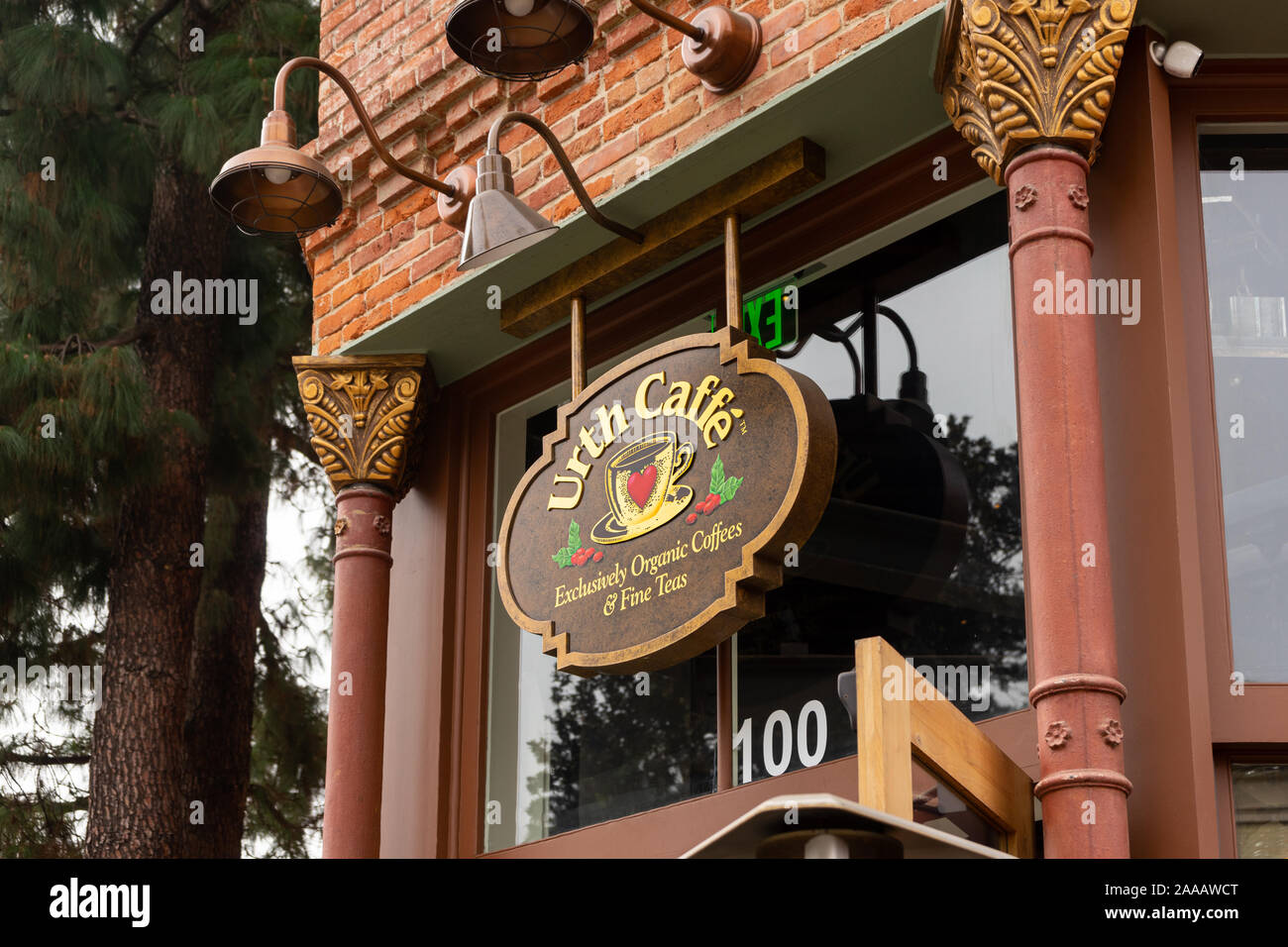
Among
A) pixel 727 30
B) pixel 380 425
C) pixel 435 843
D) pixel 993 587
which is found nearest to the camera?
pixel 993 587

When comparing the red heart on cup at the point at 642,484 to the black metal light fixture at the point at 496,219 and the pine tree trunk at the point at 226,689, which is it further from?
the pine tree trunk at the point at 226,689

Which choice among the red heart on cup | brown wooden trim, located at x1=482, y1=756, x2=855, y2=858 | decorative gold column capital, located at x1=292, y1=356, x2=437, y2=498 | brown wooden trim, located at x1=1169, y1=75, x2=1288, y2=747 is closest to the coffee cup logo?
the red heart on cup

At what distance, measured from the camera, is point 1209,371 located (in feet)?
16.7

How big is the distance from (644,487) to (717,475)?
366mm

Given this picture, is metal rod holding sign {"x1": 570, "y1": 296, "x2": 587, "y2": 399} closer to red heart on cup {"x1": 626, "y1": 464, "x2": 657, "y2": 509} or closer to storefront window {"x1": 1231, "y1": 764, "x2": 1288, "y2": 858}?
red heart on cup {"x1": 626, "y1": 464, "x2": 657, "y2": 509}

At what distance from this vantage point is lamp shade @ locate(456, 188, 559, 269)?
18.3ft

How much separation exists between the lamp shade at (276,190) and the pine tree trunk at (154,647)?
4.84 m

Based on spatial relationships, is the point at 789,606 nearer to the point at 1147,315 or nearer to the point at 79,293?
the point at 1147,315

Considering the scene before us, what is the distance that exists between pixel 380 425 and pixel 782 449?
2.19m

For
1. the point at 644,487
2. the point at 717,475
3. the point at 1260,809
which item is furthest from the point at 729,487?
the point at 1260,809

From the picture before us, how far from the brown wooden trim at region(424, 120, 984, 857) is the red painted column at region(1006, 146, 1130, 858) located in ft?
2.83

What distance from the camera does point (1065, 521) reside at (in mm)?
4648
